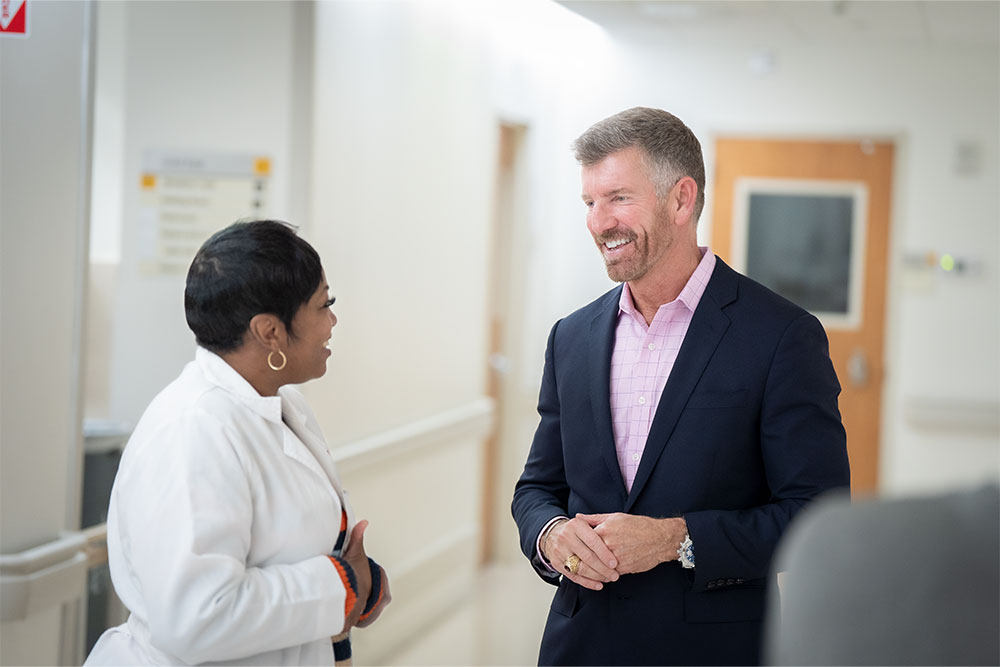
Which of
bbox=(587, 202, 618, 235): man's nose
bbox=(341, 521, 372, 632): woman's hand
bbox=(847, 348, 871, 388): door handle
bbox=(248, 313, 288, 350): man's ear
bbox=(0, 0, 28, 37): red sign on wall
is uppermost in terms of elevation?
bbox=(0, 0, 28, 37): red sign on wall

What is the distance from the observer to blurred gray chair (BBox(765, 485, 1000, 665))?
2.38 feet

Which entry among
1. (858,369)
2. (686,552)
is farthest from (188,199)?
(858,369)

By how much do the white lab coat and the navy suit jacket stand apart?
0.44 m

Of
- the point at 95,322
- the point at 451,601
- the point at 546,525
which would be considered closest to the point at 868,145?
the point at 451,601

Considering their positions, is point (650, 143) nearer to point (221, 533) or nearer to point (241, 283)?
point (241, 283)

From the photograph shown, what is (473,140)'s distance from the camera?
493cm

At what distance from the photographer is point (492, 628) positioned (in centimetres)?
464

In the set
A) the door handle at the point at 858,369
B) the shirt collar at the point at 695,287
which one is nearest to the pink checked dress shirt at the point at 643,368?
the shirt collar at the point at 695,287

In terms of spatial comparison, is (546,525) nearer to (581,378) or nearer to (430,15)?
(581,378)

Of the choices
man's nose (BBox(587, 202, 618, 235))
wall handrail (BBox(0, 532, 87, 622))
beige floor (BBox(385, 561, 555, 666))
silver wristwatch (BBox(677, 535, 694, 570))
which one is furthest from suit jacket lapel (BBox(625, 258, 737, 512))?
beige floor (BBox(385, 561, 555, 666))

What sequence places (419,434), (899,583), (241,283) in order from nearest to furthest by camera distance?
(899,583)
(241,283)
(419,434)

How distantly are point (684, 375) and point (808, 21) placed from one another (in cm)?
346

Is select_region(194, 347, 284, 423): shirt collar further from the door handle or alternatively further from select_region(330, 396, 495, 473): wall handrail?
the door handle

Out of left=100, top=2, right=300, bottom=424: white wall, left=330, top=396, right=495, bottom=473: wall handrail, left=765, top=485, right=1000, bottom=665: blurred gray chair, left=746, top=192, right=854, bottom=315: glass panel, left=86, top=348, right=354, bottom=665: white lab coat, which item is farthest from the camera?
left=746, top=192, right=854, bottom=315: glass panel
